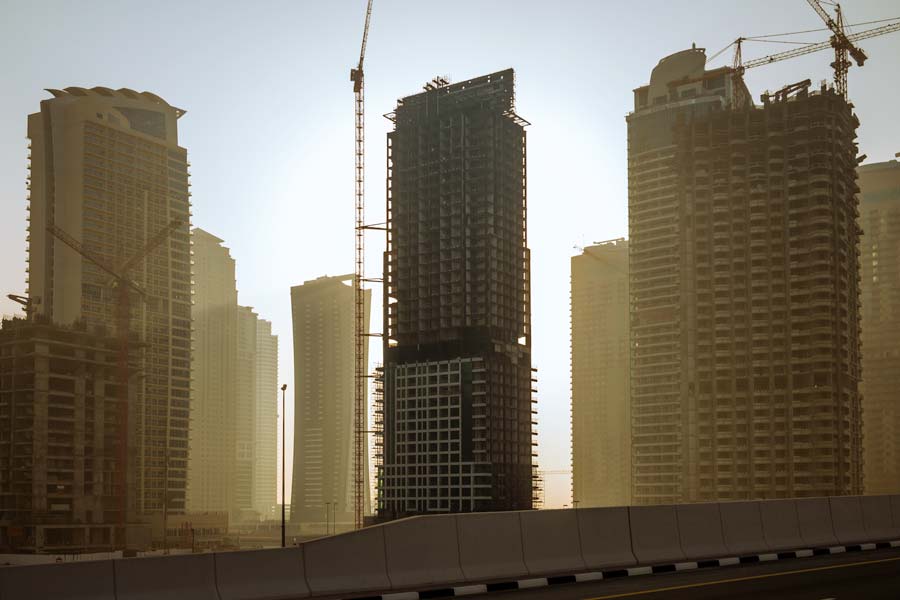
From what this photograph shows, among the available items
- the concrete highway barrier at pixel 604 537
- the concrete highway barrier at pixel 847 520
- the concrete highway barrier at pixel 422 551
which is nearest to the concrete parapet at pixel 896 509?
the concrete highway barrier at pixel 847 520

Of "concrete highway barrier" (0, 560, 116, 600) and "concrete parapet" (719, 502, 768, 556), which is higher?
"concrete highway barrier" (0, 560, 116, 600)

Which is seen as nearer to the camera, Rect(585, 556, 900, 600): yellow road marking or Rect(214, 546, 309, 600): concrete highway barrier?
Rect(214, 546, 309, 600): concrete highway barrier

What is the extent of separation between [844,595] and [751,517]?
11.3 metres

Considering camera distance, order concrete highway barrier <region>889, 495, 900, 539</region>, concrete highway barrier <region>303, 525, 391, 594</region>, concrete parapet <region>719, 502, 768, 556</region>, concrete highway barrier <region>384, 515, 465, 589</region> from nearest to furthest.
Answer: concrete highway barrier <region>303, 525, 391, 594</region>, concrete highway barrier <region>384, 515, 465, 589</region>, concrete parapet <region>719, 502, 768, 556</region>, concrete highway barrier <region>889, 495, 900, 539</region>

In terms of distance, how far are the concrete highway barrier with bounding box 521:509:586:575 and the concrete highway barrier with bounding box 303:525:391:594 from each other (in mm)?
4296

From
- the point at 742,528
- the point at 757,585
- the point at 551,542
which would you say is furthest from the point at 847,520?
the point at 551,542

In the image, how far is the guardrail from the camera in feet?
69.3

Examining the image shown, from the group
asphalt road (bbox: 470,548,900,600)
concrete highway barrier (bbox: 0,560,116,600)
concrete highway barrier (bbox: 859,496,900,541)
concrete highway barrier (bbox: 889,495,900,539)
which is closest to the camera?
concrete highway barrier (bbox: 0,560,116,600)

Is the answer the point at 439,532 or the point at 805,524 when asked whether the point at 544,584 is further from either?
the point at 805,524

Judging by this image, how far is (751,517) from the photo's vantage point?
109 feet

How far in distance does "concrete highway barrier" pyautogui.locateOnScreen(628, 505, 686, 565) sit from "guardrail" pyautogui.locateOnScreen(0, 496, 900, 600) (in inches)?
1.4

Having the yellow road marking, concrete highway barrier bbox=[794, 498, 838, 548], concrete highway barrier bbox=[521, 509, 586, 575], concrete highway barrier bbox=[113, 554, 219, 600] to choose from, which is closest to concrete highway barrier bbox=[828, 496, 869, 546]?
concrete highway barrier bbox=[794, 498, 838, 548]

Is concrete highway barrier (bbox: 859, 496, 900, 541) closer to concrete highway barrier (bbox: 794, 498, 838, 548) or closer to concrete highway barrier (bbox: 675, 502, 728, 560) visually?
concrete highway barrier (bbox: 794, 498, 838, 548)

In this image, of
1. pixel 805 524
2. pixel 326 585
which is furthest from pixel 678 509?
pixel 326 585
